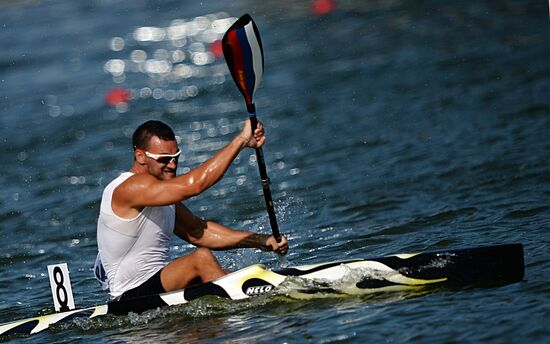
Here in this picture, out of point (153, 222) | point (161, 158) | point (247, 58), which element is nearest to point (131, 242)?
point (153, 222)

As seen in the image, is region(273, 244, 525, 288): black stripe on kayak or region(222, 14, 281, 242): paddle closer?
region(273, 244, 525, 288): black stripe on kayak

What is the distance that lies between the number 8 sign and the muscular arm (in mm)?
906

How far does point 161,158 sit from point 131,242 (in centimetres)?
68

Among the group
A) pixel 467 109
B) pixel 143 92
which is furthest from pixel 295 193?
pixel 143 92

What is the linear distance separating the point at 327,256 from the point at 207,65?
11.0 m

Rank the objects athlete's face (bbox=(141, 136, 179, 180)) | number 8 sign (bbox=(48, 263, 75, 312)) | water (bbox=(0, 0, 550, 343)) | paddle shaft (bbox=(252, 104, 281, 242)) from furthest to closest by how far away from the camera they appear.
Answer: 1. number 8 sign (bbox=(48, 263, 75, 312))
2. water (bbox=(0, 0, 550, 343))
3. athlete's face (bbox=(141, 136, 179, 180))
4. paddle shaft (bbox=(252, 104, 281, 242))

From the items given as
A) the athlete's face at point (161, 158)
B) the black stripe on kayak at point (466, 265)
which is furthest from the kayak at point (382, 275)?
the athlete's face at point (161, 158)

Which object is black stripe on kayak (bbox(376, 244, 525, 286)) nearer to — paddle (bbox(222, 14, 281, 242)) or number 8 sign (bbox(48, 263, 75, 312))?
paddle (bbox(222, 14, 281, 242))

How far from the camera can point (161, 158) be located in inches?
293

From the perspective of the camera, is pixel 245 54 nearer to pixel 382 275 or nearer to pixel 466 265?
pixel 382 275

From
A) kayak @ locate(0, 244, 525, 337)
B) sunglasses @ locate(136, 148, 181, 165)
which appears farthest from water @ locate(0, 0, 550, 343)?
sunglasses @ locate(136, 148, 181, 165)

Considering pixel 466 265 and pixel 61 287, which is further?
pixel 61 287

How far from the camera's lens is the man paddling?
7.23 metres

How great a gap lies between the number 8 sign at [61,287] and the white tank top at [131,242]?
1.13ft
